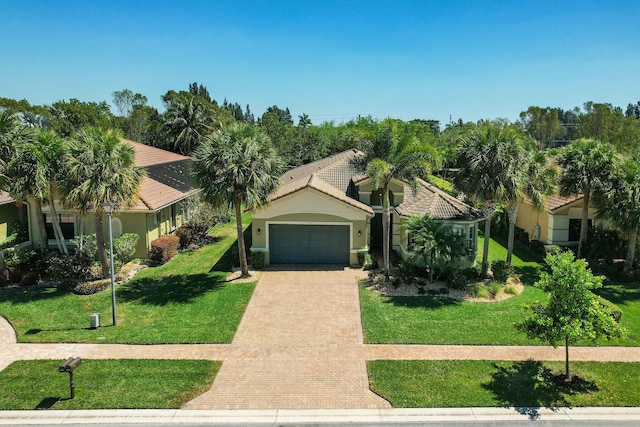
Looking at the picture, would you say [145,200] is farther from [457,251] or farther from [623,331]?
[623,331]

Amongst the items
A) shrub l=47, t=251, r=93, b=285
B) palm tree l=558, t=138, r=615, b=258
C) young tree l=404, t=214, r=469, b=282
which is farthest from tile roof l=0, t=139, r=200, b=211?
palm tree l=558, t=138, r=615, b=258

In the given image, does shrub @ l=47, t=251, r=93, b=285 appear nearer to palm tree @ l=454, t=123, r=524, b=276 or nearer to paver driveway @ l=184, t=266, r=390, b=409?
paver driveway @ l=184, t=266, r=390, b=409

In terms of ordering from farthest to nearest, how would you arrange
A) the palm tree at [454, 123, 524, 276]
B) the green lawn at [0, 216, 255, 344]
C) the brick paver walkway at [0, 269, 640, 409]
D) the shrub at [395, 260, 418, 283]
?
1. the shrub at [395, 260, 418, 283]
2. the palm tree at [454, 123, 524, 276]
3. the green lawn at [0, 216, 255, 344]
4. the brick paver walkway at [0, 269, 640, 409]

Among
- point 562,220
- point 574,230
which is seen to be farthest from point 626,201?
point 574,230

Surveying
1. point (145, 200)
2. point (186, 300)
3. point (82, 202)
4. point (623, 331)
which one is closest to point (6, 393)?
point (186, 300)

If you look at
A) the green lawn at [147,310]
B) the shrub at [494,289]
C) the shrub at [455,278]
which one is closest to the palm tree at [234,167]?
the green lawn at [147,310]

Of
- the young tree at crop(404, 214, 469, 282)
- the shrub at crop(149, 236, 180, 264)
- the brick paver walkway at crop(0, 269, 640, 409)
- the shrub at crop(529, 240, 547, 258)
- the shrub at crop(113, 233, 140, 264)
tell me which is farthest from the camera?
the shrub at crop(529, 240, 547, 258)

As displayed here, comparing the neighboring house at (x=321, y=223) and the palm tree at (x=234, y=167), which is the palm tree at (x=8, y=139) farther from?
the neighboring house at (x=321, y=223)
